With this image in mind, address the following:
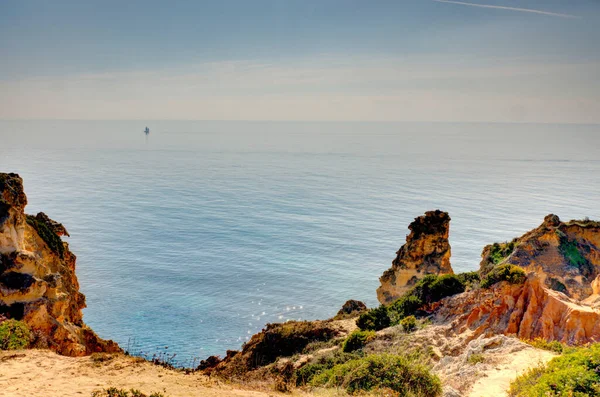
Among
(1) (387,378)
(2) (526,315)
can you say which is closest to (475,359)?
(1) (387,378)

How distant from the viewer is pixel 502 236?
221 feet

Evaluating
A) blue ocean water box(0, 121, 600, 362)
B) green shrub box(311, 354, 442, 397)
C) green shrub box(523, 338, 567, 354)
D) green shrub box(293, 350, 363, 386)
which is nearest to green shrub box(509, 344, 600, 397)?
green shrub box(311, 354, 442, 397)

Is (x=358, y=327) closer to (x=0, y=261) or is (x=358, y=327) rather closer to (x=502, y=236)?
(x=0, y=261)

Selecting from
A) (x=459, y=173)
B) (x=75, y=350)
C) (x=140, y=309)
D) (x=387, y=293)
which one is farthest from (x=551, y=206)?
(x=75, y=350)

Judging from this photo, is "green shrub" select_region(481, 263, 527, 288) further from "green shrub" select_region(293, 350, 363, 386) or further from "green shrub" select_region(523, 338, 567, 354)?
"green shrub" select_region(293, 350, 363, 386)

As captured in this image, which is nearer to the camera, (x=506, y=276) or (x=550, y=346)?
(x=550, y=346)

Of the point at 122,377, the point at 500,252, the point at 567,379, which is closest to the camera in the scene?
the point at 567,379

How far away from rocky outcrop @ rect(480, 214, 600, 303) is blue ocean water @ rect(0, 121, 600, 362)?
2051 centimetres

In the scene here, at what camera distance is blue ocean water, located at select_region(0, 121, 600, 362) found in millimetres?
45375

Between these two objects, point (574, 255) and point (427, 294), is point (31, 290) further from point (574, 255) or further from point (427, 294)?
point (574, 255)

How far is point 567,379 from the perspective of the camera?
1200 centimetres

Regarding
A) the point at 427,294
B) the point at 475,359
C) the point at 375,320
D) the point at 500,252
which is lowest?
the point at 375,320

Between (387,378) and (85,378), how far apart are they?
9323mm

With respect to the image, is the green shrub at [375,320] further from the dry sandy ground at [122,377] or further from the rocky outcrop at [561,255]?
the dry sandy ground at [122,377]
